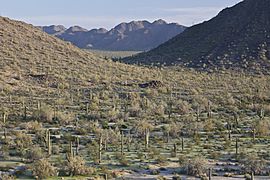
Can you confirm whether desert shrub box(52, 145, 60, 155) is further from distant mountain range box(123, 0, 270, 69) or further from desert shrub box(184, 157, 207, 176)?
distant mountain range box(123, 0, 270, 69)

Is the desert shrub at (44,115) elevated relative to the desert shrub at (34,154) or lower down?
elevated

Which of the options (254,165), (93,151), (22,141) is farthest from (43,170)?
(254,165)

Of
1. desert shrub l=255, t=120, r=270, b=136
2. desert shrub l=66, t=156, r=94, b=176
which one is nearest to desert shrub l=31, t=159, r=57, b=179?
desert shrub l=66, t=156, r=94, b=176

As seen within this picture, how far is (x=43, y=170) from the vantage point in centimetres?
1895

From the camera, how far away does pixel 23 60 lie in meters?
65.2

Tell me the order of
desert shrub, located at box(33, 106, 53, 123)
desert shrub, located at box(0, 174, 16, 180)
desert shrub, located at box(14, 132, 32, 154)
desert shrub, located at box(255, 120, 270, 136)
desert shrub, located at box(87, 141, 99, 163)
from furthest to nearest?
desert shrub, located at box(33, 106, 53, 123) → desert shrub, located at box(255, 120, 270, 136) → desert shrub, located at box(14, 132, 32, 154) → desert shrub, located at box(87, 141, 99, 163) → desert shrub, located at box(0, 174, 16, 180)

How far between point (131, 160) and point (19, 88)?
101ft

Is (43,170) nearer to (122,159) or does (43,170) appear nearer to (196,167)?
(122,159)

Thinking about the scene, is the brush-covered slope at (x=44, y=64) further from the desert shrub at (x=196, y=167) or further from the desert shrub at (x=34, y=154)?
the desert shrub at (x=196, y=167)

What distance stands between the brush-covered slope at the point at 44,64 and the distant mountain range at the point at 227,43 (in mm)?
19320

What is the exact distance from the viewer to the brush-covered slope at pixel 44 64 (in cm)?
5601

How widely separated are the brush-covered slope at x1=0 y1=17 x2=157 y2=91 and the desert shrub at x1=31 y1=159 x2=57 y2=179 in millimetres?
30457

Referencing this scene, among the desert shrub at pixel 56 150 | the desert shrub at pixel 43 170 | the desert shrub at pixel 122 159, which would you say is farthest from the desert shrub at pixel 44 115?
the desert shrub at pixel 43 170

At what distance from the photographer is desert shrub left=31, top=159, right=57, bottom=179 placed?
61.9ft
